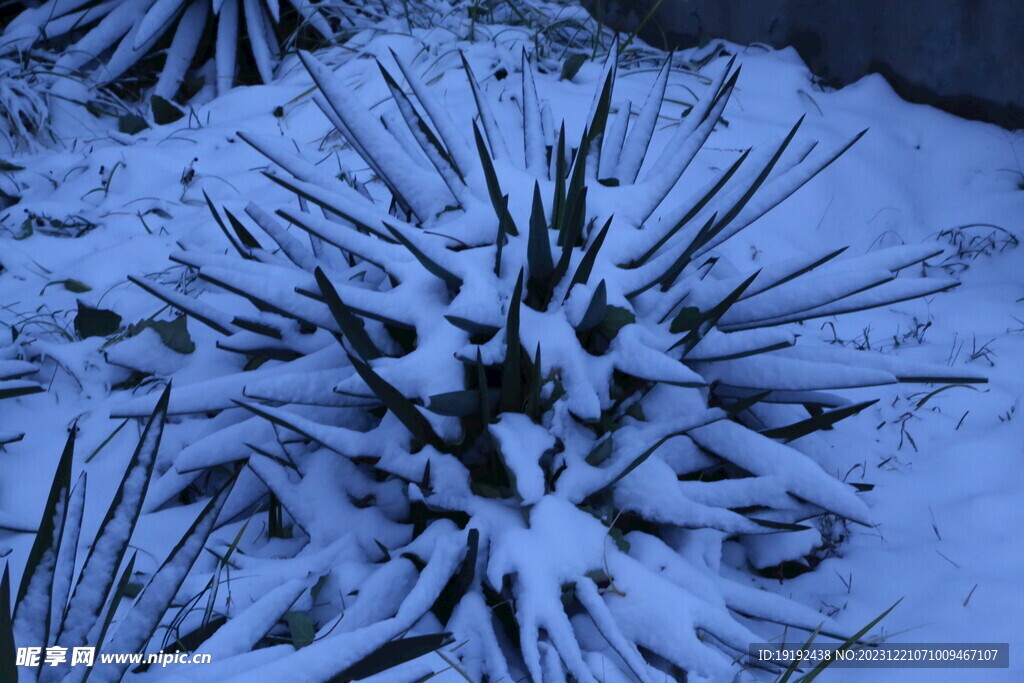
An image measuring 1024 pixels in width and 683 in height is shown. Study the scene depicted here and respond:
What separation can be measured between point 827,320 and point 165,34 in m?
2.43

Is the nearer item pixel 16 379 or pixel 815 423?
pixel 815 423

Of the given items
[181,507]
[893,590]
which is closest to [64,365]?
[181,507]

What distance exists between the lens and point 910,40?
2.32 meters

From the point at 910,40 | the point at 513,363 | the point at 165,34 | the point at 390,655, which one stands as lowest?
the point at 165,34

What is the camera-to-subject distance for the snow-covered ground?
126cm

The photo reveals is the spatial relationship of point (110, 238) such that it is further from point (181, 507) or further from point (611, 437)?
point (611, 437)

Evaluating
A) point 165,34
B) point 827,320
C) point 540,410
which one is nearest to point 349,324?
point 540,410

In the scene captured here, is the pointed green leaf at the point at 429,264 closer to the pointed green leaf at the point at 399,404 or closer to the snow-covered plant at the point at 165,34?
the pointed green leaf at the point at 399,404

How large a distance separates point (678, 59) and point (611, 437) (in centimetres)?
186

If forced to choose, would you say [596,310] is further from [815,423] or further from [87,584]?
[87,584]

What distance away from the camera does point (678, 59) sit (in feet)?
8.75

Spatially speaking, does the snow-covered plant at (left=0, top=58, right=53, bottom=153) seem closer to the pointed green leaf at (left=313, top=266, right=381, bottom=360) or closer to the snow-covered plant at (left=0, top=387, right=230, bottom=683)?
the pointed green leaf at (left=313, top=266, right=381, bottom=360)

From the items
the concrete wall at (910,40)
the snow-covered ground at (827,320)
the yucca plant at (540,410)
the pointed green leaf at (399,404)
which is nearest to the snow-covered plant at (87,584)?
the yucca plant at (540,410)

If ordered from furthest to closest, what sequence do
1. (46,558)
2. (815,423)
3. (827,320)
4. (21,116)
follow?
(21,116)
(827,320)
(815,423)
(46,558)
